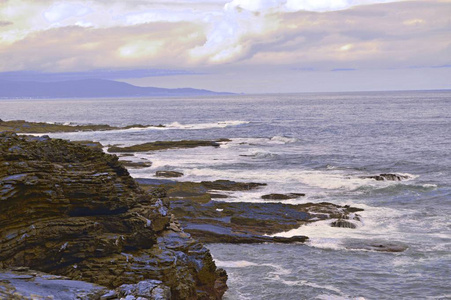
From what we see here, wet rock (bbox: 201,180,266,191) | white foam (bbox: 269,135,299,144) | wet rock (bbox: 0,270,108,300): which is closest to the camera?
wet rock (bbox: 0,270,108,300)

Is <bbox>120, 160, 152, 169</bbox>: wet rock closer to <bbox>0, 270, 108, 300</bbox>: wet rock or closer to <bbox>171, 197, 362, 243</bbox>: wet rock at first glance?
<bbox>171, 197, 362, 243</bbox>: wet rock

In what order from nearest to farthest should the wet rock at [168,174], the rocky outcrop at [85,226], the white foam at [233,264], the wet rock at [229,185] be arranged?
the rocky outcrop at [85,226]
the white foam at [233,264]
the wet rock at [229,185]
the wet rock at [168,174]

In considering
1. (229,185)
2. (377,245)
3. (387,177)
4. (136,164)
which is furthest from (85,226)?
(136,164)

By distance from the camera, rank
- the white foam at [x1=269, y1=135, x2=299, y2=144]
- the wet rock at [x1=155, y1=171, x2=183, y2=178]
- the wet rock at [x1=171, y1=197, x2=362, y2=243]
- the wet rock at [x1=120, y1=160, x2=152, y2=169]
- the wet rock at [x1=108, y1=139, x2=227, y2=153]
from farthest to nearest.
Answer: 1. the white foam at [x1=269, y1=135, x2=299, y2=144]
2. the wet rock at [x1=108, y1=139, x2=227, y2=153]
3. the wet rock at [x1=120, y1=160, x2=152, y2=169]
4. the wet rock at [x1=155, y1=171, x2=183, y2=178]
5. the wet rock at [x1=171, y1=197, x2=362, y2=243]

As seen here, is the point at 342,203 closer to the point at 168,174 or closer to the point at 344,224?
the point at 344,224

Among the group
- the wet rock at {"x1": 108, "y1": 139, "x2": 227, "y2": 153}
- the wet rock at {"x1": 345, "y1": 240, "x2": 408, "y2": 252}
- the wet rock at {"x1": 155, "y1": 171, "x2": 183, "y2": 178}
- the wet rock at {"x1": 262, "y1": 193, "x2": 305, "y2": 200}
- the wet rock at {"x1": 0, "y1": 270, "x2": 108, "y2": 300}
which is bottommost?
the wet rock at {"x1": 345, "y1": 240, "x2": 408, "y2": 252}

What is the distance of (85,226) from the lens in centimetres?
1549

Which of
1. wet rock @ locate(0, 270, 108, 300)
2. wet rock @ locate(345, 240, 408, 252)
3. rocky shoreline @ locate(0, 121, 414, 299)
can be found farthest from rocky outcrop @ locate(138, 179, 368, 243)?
wet rock @ locate(0, 270, 108, 300)

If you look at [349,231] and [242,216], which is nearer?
[349,231]

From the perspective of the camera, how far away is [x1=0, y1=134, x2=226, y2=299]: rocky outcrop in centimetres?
1442

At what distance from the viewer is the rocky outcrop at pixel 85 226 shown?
1442cm

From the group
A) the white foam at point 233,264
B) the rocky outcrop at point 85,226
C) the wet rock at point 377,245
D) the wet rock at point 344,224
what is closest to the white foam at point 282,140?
the wet rock at point 344,224

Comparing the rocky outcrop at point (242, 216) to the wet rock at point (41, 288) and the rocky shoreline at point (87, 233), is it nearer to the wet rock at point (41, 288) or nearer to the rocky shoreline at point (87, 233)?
the rocky shoreline at point (87, 233)

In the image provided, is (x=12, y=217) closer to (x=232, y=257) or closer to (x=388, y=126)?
(x=232, y=257)
